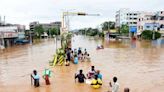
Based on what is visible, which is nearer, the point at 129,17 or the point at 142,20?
the point at 142,20

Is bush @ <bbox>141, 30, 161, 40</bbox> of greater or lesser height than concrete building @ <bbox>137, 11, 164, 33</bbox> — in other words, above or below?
below

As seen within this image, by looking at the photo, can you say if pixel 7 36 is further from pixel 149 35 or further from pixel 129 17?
→ pixel 129 17

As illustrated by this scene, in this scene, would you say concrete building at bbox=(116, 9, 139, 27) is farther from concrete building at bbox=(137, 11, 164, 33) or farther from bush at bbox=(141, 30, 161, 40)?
bush at bbox=(141, 30, 161, 40)

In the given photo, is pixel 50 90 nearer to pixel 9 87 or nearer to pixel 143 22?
pixel 9 87

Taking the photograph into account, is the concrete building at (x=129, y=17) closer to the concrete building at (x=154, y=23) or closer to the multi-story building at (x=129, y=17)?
the multi-story building at (x=129, y=17)

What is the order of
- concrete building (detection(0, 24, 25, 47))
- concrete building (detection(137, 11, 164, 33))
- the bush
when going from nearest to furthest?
concrete building (detection(0, 24, 25, 47)), the bush, concrete building (detection(137, 11, 164, 33))

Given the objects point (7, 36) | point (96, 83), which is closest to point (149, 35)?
point (7, 36)

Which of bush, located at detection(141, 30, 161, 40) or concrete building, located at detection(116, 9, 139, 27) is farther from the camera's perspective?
concrete building, located at detection(116, 9, 139, 27)

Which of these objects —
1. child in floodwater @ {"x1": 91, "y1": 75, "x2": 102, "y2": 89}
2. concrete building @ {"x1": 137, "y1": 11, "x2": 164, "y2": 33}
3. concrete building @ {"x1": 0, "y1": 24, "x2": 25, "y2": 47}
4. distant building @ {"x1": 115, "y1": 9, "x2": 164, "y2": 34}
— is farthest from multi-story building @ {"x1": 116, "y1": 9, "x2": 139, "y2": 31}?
child in floodwater @ {"x1": 91, "y1": 75, "x2": 102, "y2": 89}

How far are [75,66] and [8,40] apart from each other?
4442 cm

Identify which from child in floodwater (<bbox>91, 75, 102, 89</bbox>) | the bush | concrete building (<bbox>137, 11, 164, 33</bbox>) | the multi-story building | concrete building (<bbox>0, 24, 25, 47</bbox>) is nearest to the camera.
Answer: child in floodwater (<bbox>91, 75, 102, 89</bbox>)

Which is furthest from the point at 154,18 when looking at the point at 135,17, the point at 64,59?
the point at 64,59

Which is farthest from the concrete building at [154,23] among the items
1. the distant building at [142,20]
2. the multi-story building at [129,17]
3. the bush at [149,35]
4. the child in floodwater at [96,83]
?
the child in floodwater at [96,83]

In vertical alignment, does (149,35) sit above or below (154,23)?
below
